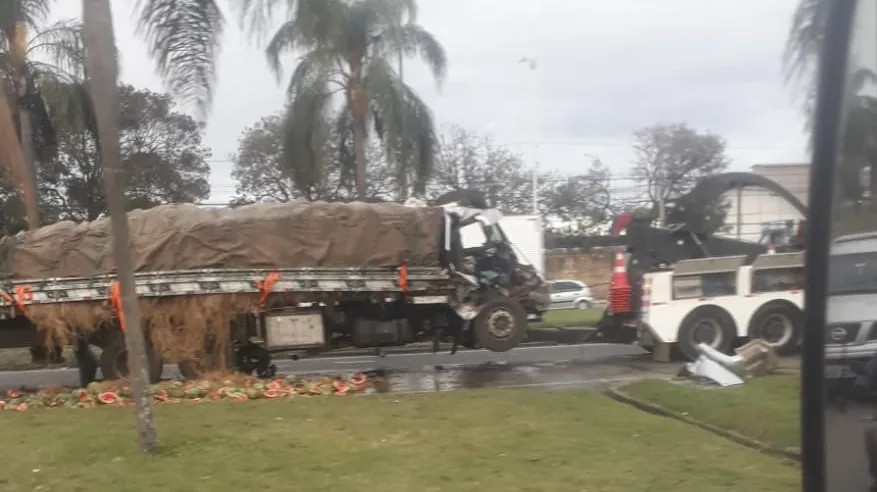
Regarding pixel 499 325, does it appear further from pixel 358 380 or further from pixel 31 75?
pixel 31 75

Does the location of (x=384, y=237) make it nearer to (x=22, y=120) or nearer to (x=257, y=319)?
(x=257, y=319)

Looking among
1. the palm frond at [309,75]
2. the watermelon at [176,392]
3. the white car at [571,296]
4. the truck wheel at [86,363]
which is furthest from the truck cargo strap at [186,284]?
the white car at [571,296]

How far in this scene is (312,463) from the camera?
7.02 meters

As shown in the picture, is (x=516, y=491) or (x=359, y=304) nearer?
(x=516, y=491)

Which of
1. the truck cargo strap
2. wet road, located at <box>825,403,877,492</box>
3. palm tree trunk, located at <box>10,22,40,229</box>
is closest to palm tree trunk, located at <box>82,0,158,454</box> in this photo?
the truck cargo strap

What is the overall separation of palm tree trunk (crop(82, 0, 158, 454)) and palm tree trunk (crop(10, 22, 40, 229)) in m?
10.7

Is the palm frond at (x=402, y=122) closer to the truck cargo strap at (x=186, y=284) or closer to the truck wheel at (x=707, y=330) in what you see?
the truck cargo strap at (x=186, y=284)

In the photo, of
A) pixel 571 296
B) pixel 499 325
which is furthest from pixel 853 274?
pixel 571 296

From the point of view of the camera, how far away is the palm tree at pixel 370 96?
20.8 m

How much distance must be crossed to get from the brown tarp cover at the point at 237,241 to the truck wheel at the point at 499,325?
1309mm

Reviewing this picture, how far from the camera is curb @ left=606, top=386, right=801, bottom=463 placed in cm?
659

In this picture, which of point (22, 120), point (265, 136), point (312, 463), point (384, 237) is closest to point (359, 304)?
point (384, 237)

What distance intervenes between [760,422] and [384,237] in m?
6.60

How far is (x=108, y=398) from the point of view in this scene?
1054 cm
